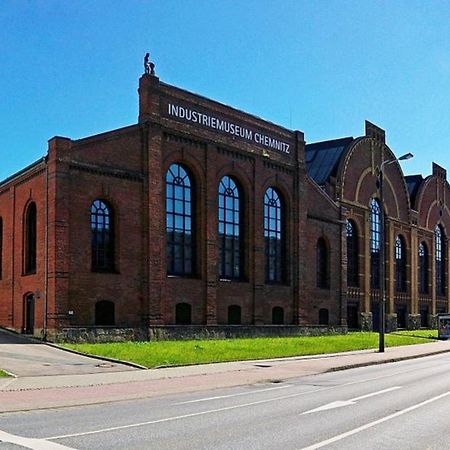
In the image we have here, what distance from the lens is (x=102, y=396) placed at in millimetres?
16188

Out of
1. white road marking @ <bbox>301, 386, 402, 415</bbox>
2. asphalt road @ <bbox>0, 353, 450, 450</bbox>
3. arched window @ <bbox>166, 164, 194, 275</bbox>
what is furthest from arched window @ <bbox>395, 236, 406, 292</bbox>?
white road marking @ <bbox>301, 386, 402, 415</bbox>

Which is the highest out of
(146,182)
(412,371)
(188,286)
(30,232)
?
(146,182)

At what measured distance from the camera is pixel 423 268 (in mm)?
72000

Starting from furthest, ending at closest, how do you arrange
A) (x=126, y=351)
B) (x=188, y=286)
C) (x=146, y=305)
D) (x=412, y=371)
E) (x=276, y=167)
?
1. (x=276, y=167)
2. (x=188, y=286)
3. (x=146, y=305)
4. (x=126, y=351)
5. (x=412, y=371)

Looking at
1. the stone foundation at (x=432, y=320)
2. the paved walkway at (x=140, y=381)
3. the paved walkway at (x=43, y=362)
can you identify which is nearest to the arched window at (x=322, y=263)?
the paved walkway at (x=140, y=381)

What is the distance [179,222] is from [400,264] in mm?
34697

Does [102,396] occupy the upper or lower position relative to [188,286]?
lower

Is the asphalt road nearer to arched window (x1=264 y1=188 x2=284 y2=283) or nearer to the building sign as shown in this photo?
the building sign

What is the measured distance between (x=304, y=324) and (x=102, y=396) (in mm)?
32029

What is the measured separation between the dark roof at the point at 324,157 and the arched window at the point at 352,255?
4.48 metres

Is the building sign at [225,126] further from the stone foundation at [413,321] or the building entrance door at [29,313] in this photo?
the stone foundation at [413,321]

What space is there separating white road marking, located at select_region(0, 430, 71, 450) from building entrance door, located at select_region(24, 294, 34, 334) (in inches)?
970

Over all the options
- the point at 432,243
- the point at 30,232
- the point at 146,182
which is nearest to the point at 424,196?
the point at 432,243

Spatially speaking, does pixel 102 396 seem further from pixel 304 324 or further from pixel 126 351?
pixel 304 324
